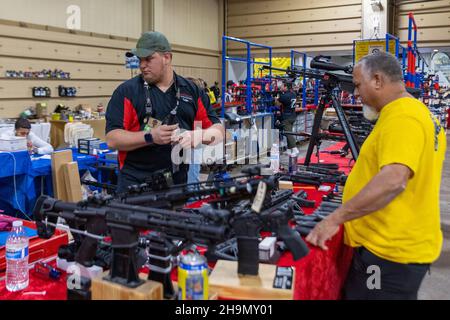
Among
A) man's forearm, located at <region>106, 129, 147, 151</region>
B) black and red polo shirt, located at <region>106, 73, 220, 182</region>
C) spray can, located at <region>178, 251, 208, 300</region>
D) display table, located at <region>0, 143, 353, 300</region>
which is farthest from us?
black and red polo shirt, located at <region>106, 73, 220, 182</region>

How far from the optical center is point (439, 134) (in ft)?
5.74

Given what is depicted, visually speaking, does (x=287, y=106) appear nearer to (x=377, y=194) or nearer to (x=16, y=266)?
(x=377, y=194)

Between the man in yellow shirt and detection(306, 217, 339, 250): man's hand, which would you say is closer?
the man in yellow shirt

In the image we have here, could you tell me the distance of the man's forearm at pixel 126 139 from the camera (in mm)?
2221

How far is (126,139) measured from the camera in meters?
2.24

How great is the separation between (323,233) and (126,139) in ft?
3.67

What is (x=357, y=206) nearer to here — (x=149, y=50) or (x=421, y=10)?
(x=149, y=50)

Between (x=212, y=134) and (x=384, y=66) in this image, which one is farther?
(x=212, y=134)

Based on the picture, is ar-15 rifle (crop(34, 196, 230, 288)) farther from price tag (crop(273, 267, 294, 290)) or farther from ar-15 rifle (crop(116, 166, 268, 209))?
price tag (crop(273, 267, 294, 290))

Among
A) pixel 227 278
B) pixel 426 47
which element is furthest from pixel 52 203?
pixel 426 47

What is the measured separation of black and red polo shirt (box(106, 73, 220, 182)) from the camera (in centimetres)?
234

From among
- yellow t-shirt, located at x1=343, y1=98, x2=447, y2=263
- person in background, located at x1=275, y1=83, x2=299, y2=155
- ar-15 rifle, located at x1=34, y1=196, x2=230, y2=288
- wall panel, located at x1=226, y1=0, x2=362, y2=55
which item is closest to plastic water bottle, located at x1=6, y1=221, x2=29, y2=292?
ar-15 rifle, located at x1=34, y1=196, x2=230, y2=288

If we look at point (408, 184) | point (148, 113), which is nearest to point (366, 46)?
point (148, 113)

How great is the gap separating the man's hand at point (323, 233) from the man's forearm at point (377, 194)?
3cm
